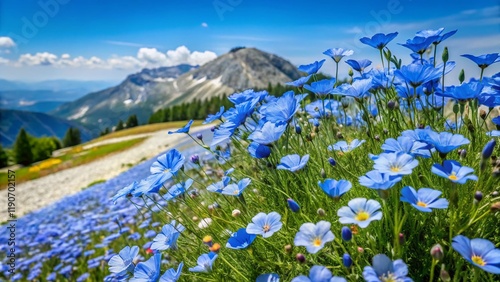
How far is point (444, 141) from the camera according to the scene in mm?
1476

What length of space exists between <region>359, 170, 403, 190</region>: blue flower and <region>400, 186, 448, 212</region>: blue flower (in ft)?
0.17

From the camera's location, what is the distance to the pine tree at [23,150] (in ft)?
161

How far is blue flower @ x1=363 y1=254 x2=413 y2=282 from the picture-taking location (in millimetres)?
1180

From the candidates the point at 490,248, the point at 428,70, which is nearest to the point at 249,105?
the point at 428,70

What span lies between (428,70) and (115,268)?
1892 mm

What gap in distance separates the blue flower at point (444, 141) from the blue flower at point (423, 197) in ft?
0.79

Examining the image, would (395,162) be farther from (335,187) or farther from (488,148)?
(488,148)

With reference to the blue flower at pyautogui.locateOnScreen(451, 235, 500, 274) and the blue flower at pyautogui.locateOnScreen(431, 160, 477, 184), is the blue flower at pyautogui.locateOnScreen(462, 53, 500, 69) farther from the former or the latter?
the blue flower at pyautogui.locateOnScreen(451, 235, 500, 274)

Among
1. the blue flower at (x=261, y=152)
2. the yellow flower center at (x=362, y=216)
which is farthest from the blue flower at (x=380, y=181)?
the blue flower at (x=261, y=152)

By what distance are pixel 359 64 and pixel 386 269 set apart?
1.64 m

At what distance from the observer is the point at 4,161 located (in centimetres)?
5172

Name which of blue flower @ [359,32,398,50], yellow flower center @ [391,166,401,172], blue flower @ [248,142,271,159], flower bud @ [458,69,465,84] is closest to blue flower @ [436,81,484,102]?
flower bud @ [458,69,465,84]

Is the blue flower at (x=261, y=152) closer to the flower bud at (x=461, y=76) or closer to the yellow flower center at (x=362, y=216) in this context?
the yellow flower center at (x=362, y=216)

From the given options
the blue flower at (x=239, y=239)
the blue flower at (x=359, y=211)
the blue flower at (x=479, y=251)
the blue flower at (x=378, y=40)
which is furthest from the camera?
the blue flower at (x=378, y=40)
